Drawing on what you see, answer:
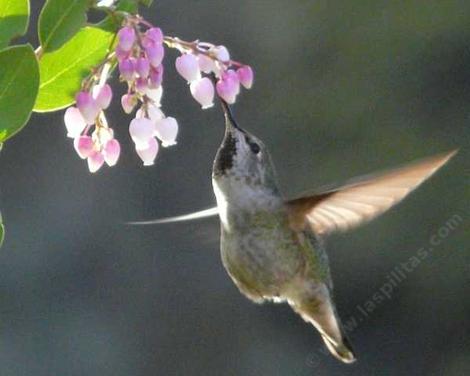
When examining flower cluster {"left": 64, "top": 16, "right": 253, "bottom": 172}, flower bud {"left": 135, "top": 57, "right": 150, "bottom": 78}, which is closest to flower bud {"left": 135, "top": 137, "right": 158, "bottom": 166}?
flower cluster {"left": 64, "top": 16, "right": 253, "bottom": 172}

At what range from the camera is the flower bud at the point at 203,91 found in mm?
1820

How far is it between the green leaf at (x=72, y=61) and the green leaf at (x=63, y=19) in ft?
0.38

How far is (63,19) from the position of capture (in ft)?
5.35

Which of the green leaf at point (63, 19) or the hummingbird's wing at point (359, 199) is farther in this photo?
the hummingbird's wing at point (359, 199)

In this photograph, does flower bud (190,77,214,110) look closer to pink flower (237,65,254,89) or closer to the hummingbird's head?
pink flower (237,65,254,89)

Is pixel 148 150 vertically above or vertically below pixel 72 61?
below

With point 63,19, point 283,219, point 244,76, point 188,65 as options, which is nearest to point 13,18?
point 63,19

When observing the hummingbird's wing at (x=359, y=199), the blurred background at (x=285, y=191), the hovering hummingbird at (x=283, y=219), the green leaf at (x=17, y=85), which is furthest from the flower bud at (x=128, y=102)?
the blurred background at (x=285, y=191)

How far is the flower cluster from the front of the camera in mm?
1665

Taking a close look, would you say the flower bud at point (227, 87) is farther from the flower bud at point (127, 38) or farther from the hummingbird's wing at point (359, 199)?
the hummingbird's wing at point (359, 199)

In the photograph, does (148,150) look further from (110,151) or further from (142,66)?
(142,66)

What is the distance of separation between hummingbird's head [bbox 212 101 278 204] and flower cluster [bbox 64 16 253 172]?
0.25 metres

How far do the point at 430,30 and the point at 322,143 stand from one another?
0.79 metres

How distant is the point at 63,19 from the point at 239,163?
2.13 feet
